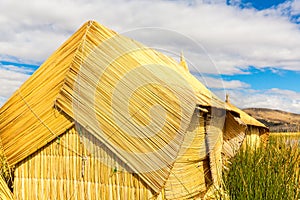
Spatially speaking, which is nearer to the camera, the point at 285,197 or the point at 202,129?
the point at 285,197

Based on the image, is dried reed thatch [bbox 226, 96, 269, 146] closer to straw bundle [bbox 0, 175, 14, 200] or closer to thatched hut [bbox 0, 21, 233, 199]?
thatched hut [bbox 0, 21, 233, 199]

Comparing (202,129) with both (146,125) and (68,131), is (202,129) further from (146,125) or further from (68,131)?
(68,131)

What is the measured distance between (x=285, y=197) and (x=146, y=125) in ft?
4.83

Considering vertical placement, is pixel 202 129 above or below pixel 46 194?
above

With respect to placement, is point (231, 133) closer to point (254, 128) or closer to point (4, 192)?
point (4, 192)

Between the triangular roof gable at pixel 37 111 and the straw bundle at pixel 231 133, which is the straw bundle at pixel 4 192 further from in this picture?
the straw bundle at pixel 231 133

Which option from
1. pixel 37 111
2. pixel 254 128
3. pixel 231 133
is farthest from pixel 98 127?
pixel 254 128

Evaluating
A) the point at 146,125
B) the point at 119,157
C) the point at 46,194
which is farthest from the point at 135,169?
the point at 46,194

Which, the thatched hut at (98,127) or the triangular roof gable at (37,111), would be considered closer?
the thatched hut at (98,127)

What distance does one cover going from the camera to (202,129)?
4754mm

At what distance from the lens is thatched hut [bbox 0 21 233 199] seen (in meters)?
3.46

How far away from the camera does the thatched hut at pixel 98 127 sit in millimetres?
3463

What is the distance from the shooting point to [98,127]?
11.5ft

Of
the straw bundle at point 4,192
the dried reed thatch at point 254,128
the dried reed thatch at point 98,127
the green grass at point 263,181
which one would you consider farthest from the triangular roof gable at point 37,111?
the dried reed thatch at point 254,128
